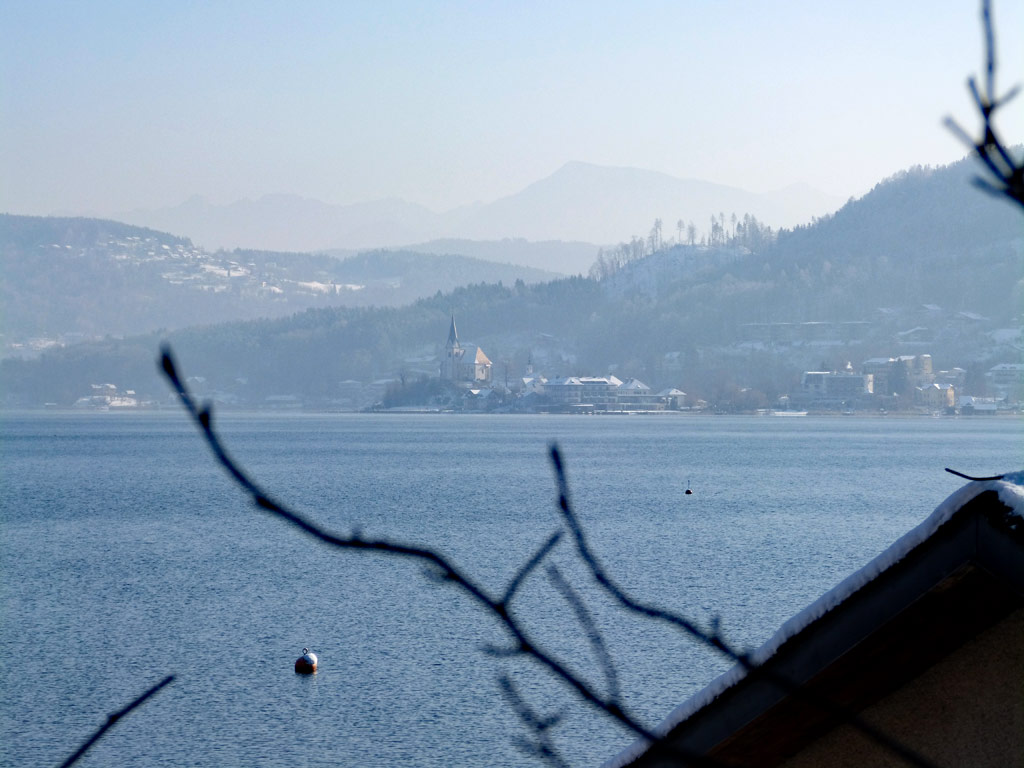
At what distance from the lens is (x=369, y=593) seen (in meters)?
26.5

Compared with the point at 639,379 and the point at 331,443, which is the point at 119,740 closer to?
the point at 331,443

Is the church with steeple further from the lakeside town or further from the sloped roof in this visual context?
A: the sloped roof

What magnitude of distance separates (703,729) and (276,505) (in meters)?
1.13

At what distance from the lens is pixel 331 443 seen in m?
96.8

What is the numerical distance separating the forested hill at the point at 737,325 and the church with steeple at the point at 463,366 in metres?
7.04

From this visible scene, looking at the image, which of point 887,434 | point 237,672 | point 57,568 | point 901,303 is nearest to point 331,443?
point 887,434

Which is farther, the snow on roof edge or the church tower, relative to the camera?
the church tower

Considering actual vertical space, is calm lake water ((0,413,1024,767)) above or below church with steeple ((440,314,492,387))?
above

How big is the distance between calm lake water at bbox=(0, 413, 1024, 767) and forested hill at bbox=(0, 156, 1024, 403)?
92.2 meters

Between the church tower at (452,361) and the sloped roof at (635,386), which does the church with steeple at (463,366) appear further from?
the sloped roof at (635,386)

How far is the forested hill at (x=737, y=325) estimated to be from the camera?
15988 centimetres

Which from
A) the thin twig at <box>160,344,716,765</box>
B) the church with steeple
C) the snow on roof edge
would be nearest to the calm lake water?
the snow on roof edge

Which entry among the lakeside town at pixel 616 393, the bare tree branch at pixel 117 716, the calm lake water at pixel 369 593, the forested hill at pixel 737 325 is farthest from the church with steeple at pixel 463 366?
the bare tree branch at pixel 117 716

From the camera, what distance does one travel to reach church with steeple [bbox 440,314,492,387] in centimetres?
17550
